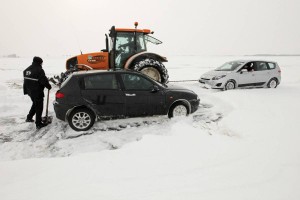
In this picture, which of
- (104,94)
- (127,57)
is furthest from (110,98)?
(127,57)

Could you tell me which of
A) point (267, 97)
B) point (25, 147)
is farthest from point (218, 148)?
point (267, 97)

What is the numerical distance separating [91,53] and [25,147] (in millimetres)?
5493

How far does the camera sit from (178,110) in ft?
21.0

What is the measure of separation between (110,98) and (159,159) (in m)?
2.48

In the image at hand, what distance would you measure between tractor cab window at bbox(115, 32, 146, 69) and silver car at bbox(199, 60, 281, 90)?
388 centimetres

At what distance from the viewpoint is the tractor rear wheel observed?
8.60 metres

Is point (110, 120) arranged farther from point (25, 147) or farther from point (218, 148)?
point (218, 148)

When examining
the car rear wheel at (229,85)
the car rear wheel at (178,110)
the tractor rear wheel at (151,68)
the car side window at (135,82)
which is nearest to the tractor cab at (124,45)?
the tractor rear wheel at (151,68)

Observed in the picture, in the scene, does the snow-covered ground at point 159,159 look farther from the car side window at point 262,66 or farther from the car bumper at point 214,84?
the car side window at point 262,66

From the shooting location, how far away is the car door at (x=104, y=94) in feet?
18.7

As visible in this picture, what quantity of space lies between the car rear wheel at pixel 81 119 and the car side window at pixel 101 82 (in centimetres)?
61

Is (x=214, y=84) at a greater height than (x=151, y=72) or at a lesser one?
lesser

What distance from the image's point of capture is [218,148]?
14.0ft

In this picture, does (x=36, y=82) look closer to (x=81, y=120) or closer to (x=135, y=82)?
(x=81, y=120)
